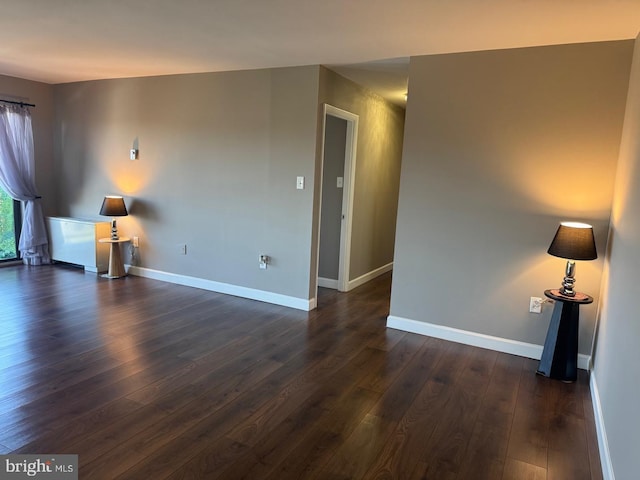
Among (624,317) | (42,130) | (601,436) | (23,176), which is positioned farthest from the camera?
(42,130)

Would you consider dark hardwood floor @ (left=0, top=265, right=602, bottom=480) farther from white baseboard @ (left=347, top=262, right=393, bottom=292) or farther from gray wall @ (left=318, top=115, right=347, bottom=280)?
gray wall @ (left=318, top=115, right=347, bottom=280)

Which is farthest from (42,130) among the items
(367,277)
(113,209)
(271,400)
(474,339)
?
(474,339)

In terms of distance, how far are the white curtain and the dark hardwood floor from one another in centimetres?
189

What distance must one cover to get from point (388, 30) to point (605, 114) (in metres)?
1.64

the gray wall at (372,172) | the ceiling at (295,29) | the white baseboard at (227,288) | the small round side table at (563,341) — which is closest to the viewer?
the ceiling at (295,29)

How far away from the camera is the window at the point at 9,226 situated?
5535 millimetres

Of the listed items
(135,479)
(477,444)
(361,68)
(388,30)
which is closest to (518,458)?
(477,444)

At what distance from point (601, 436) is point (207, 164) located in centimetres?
412

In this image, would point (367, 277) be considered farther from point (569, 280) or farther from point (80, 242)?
point (80, 242)

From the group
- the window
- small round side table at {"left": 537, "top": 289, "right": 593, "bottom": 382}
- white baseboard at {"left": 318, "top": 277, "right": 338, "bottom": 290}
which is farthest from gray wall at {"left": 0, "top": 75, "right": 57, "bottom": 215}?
small round side table at {"left": 537, "top": 289, "right": 593, "bottom": 382}

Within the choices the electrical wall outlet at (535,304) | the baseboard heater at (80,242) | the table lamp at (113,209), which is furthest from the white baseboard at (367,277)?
the baseboard heater at (80,242)

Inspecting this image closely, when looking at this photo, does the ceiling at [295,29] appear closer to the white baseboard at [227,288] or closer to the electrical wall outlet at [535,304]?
the electrical wall outlet at [535,304]

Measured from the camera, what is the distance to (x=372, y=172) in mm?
5414

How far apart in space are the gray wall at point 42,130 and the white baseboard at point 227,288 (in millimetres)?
1748
